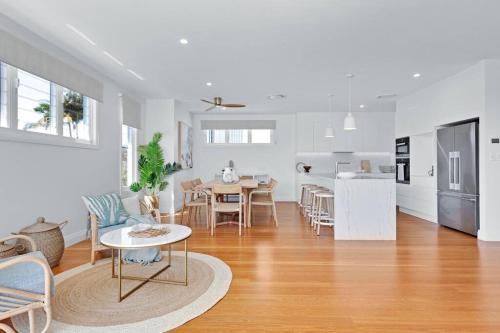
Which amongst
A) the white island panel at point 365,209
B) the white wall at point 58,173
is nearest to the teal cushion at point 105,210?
the white wall at point 58,173

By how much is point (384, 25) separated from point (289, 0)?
3.82ft

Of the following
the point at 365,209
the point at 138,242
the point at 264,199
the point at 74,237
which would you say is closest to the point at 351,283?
the point at 365,209

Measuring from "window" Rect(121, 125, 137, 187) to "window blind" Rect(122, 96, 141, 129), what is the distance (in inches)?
7.0

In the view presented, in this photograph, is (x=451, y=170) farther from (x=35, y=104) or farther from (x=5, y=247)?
(x=35, y=104)

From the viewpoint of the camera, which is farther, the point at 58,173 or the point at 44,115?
the point at 58,173

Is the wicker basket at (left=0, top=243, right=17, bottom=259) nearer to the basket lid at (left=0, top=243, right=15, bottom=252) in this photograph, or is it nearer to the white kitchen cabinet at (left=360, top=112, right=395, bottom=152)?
the basket lid at (left=0, top=243, right=15, bottom=252)

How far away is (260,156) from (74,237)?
5.38 metres

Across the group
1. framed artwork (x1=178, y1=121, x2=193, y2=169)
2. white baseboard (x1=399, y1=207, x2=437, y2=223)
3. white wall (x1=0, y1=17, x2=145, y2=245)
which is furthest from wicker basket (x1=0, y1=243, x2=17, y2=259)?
white baseboard (x1=399, y1=207, x2=437, y2=223)

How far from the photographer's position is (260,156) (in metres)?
8.26

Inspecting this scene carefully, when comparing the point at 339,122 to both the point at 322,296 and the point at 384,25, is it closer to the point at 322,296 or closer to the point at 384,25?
the point at 384,25

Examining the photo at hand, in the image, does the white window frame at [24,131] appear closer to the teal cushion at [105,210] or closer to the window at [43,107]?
the window at [43,107]

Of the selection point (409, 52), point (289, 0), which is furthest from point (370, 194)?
point (289, 0)

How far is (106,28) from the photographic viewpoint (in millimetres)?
2971

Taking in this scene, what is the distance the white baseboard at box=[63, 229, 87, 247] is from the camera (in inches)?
144
